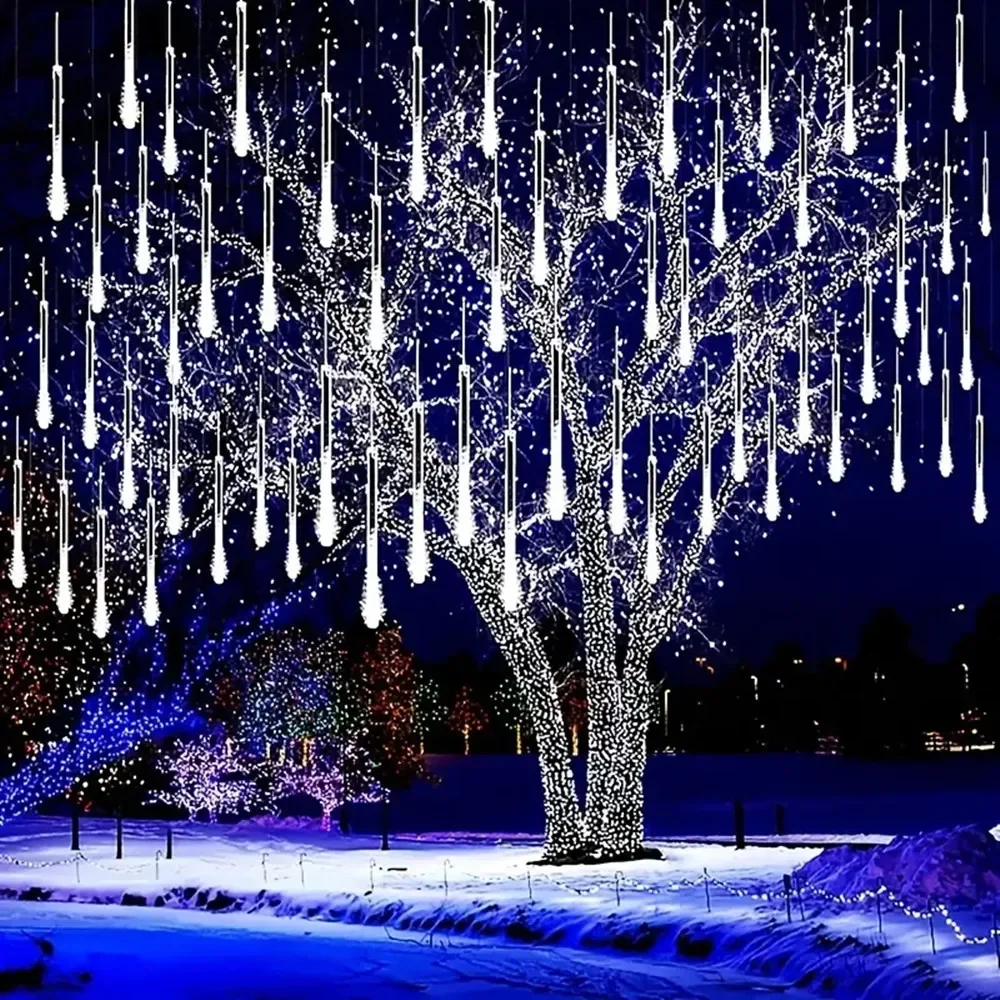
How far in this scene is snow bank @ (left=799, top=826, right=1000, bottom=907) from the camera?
1566 centimetres

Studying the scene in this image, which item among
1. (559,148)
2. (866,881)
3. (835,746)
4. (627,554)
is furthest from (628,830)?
(835,746)

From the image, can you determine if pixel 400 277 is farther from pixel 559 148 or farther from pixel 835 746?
pixel 835 746

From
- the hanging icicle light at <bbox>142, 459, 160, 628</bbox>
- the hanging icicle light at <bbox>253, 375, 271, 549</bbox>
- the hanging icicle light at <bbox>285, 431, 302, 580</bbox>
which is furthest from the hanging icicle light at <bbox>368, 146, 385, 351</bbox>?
the hanging icicle light at <bbox>142, 459, 160, 628</bbox>

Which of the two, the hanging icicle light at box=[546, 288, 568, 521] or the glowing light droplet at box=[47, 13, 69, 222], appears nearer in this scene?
the glowing light droplet at box=[47, 13, 69, 222]

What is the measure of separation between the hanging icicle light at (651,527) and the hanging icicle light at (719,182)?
8.96 feet

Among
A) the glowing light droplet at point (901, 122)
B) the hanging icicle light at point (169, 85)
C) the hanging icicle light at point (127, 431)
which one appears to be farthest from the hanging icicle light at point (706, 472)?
the hanging icicle light at point (169, 85)

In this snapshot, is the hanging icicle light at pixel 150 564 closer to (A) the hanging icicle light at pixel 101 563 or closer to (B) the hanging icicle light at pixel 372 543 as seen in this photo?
(A) the hanging icicle light at pixel 101 563

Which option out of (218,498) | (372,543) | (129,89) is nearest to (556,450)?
(372,543)

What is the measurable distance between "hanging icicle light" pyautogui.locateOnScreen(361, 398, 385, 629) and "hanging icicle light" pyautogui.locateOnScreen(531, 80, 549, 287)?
3056 mm

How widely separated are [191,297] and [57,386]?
301cm

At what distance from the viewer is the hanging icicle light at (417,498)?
1792 centimetres

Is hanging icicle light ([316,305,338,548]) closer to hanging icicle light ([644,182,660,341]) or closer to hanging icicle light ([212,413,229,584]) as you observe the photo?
hanging icicle light ([212,413,229,584])

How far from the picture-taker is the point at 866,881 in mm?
16391

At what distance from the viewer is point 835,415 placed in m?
21.8
